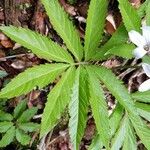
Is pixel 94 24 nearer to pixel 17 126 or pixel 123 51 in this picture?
pixel 123 51

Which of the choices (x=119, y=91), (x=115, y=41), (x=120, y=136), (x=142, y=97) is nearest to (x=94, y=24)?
(x=115, y=41)

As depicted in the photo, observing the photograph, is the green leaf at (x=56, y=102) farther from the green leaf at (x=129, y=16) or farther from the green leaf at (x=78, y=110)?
the green leaf at (x=129, y=16)

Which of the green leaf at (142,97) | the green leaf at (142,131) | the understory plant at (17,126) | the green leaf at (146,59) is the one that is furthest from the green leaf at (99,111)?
→ the understory plant at (17,126)

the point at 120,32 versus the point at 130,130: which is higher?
the point at 120,32

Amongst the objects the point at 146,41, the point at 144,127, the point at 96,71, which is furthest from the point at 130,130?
the point at 146,41

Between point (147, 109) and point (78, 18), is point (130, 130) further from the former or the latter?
point (78, 18)

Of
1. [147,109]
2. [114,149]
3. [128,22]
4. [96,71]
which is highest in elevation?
[128,22]

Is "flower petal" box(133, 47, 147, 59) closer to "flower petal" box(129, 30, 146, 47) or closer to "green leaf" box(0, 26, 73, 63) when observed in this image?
"flower petal" box(129, 30, 146, 47)
